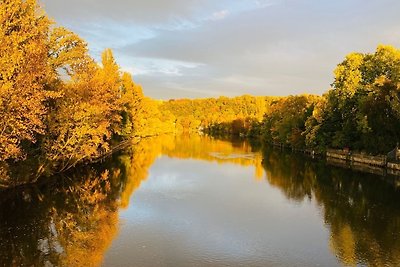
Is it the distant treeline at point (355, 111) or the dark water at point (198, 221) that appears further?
the distant treeline at point (355, 111)

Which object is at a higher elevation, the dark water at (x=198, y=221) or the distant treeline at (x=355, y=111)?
the distant treeline at (x=355, y=111)

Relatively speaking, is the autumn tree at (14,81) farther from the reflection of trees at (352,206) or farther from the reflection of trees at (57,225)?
the reflection of trees at (352,206)

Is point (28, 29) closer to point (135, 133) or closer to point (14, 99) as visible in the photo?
point (14, 99)

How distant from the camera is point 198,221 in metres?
20.7

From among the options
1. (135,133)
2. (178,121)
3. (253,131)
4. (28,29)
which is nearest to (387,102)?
(28,29)

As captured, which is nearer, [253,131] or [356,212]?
[356,212]

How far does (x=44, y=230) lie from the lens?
17.9 meters

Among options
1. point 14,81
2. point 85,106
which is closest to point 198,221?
point 14,81

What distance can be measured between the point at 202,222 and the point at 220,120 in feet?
426

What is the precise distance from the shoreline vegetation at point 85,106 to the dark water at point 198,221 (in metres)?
2.91

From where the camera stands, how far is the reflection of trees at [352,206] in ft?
54.3

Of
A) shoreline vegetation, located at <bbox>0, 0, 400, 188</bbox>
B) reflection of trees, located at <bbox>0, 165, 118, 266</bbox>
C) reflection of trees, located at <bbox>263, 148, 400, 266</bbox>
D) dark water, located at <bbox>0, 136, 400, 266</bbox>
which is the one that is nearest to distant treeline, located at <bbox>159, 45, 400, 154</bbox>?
shoreline vegetation, located at <bbox>0, 0, 400, 188</bbox>

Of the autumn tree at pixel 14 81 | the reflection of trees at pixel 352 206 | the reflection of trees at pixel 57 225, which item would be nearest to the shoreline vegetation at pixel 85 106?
the autumn tree at pixel 14 81

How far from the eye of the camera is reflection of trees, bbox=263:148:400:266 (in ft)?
54.3
